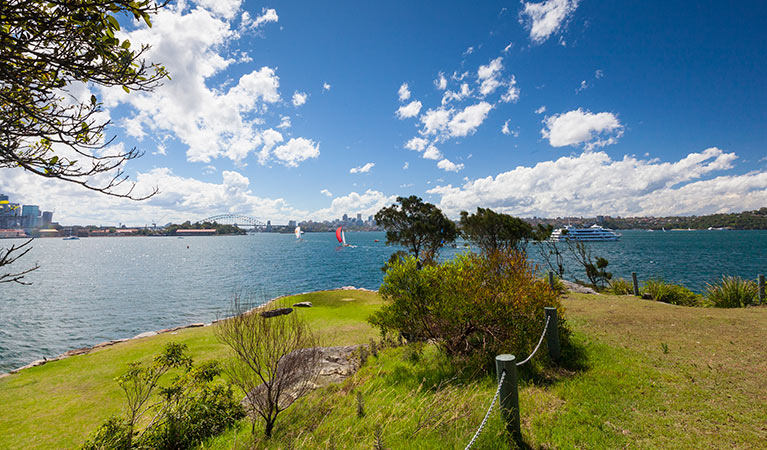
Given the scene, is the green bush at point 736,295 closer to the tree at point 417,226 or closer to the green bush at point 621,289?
the green bush at point 621,289

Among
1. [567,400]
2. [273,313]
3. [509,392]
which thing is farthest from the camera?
[273,313]

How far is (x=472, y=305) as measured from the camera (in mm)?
8453

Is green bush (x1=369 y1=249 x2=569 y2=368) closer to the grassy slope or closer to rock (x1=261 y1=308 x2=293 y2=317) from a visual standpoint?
rock (x1=261 y1=308 x2=293 y2=317)

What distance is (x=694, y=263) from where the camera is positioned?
5144 centimetres

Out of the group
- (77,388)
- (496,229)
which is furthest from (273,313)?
(496,229)

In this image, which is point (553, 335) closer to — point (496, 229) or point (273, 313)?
point (273, 313)

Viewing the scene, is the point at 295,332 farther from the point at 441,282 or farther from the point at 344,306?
the point at 344,306

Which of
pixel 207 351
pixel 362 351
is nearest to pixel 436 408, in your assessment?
pixel 362 351

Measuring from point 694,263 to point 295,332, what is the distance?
69830 mm

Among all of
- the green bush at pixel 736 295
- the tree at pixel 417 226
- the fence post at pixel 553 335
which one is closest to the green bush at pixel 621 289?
the green bush at pixel 736 295

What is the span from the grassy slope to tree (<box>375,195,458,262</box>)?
10963mm

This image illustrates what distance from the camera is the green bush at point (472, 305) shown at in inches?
331

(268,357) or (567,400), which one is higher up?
(268,357)

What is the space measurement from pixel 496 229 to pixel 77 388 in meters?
29.0
